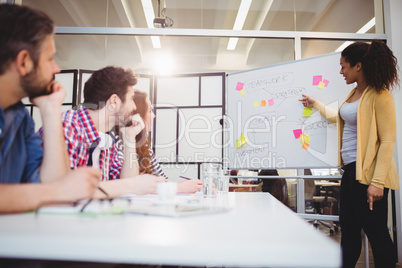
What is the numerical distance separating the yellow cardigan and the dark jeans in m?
0.08

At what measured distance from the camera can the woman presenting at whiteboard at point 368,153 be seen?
1597 millimetres

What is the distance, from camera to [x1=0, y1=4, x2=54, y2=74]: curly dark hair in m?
0.79

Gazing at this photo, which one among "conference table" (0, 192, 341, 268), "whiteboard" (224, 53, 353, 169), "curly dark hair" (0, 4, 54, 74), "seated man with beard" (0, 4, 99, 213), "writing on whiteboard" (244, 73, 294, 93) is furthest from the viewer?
"writing on whiteboard" (244, 73, 294, 93)

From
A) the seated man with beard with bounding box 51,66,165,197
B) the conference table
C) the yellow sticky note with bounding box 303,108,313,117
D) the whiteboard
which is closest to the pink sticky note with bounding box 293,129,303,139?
the whiteboard

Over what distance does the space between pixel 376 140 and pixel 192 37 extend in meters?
2.36

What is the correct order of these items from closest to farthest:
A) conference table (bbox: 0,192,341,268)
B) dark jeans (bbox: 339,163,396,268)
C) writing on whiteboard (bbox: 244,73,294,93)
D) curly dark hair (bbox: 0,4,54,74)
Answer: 1. conference table (bbox: 0,192,341,268)
2. curly dark hair (bbox: 0,4,54,74)
3. dark jeans (bbox: 339,163,396,268)
4. writing on whiteboard (bbox: 244,73,294,93)

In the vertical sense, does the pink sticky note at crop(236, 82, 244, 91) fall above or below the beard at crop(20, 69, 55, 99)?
above

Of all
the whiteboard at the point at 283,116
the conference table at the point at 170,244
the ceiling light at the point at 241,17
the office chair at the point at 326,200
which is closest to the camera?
the conference table at the point at 170,244

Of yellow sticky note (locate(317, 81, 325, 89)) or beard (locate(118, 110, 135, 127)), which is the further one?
yellow sticky note (locate(317, 81, 325, 89))

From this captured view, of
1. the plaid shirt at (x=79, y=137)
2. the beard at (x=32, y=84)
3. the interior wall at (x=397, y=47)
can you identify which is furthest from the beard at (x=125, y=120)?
the interior wall at (x=397, y=47)

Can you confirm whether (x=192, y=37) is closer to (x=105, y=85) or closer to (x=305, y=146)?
(x=305, y=146)

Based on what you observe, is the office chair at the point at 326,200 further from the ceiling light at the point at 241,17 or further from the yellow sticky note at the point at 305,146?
the ceiling light at the point at 241,17

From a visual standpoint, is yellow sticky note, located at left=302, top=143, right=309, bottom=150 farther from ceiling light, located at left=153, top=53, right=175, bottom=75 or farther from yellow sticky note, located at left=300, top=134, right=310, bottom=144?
ceiling light, located at left=153, top=53, right=175, bottom=75

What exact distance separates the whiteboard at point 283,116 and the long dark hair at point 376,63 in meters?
0.79
